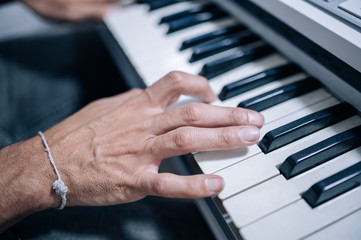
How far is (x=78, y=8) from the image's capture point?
47.2 inches

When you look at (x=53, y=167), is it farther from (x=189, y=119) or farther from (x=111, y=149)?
(x=189, y=119)

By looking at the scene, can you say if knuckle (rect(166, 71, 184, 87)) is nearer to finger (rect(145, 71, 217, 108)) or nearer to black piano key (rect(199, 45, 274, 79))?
finger (rect(145, 71, 217, 108))

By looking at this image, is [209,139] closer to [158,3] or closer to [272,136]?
[272,136]

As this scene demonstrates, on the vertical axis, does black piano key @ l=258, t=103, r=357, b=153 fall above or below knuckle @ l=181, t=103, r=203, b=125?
below

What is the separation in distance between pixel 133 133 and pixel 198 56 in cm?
28

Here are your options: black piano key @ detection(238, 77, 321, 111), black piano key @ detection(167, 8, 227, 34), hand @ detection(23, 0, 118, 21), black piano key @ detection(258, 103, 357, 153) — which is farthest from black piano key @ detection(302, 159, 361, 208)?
hand @ detection(23, 0, 118, 21)

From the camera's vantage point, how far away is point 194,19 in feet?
3.03

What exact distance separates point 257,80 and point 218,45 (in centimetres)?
17

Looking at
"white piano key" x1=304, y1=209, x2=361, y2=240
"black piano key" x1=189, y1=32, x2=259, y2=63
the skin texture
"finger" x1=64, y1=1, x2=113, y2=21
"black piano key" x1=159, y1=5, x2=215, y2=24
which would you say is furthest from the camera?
"finger" x1=64, y1=1, x2=113, y2=21

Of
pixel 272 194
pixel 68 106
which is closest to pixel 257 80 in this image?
pixel 272 194

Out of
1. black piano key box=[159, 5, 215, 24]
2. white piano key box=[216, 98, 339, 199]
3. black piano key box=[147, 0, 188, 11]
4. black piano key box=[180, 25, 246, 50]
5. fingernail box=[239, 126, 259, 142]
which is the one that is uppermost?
black piano key box=[147, 0, 188, 11]

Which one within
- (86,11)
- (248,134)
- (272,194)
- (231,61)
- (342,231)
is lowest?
(342,231)

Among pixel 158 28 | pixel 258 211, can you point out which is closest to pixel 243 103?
pixel 258 211

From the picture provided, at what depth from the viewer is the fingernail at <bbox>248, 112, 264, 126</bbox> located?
602 millimetres
